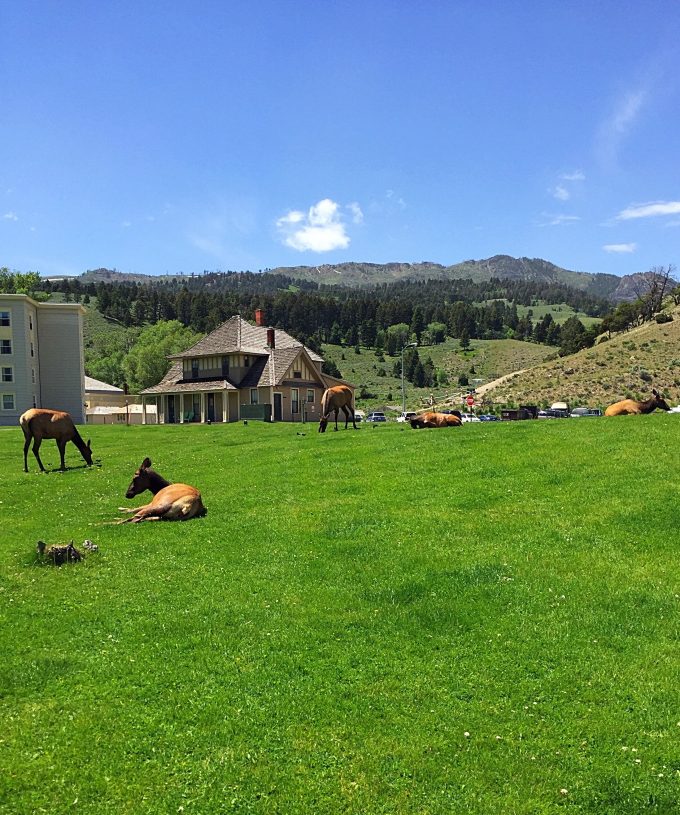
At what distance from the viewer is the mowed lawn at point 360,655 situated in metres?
6.54

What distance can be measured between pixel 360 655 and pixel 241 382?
59.8 meters

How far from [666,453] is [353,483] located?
8768 millimetres

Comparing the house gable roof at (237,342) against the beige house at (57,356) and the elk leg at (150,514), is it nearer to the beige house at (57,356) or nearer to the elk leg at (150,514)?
the beige house at (57,356)

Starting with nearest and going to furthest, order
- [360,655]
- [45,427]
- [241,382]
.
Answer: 1. [360,655]
2. [45,427]
3. [241,382]

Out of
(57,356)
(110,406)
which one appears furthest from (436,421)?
(110,406)

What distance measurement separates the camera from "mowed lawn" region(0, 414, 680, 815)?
6.54m

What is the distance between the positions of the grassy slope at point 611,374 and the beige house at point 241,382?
4457 cm

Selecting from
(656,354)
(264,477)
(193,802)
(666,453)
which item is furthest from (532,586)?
(656,354)

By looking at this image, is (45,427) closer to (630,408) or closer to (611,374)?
(630,408)

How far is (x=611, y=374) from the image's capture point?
101938 millimetres

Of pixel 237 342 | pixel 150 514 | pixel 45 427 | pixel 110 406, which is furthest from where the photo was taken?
pixel 110 406

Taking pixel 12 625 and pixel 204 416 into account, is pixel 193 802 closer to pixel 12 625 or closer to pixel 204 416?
pixel 12 625

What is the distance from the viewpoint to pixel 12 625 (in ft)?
31.9

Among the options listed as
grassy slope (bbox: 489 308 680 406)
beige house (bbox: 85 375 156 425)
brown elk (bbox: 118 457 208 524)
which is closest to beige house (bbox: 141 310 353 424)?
beige house (bbox: 85 375 156 425)
